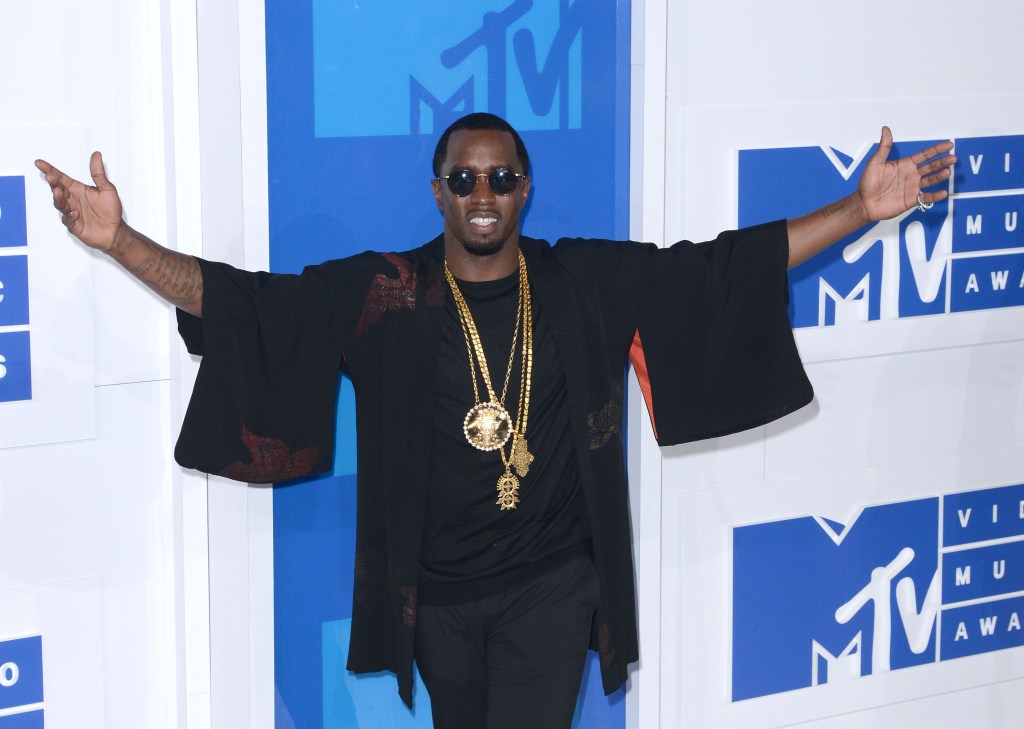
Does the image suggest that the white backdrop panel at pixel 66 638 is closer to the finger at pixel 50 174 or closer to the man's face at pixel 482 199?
the finger at pixel 50 174

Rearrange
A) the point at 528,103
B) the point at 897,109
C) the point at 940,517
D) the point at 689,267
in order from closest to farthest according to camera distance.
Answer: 1. the point at 689,267
2. the point at 528,103
3. the point at 897,109
4. the point at 940,517

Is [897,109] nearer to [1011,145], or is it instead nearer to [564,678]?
[1011,145]

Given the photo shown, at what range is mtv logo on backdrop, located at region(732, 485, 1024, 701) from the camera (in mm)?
3771

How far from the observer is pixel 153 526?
3.13 meters

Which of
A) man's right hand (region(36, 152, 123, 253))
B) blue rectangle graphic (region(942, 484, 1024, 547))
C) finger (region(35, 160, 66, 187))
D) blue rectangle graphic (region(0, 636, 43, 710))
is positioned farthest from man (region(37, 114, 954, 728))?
blue rectangle graphic (region(942, 484, 1024, 547))

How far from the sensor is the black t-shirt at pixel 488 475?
9.23 feet

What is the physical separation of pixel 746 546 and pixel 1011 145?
54.4 inches

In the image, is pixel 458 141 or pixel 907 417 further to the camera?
pixel 907 417

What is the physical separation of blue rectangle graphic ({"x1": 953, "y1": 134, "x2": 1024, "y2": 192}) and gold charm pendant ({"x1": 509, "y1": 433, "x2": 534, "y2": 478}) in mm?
1723

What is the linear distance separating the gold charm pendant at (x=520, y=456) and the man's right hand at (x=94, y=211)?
0.89 meters

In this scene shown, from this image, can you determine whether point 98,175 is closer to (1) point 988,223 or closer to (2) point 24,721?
(2) point 24,721

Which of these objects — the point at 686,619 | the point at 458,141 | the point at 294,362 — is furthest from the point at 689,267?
the point at 686,619

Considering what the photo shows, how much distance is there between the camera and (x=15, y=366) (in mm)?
2932

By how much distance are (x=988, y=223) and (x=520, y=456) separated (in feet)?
5.96
